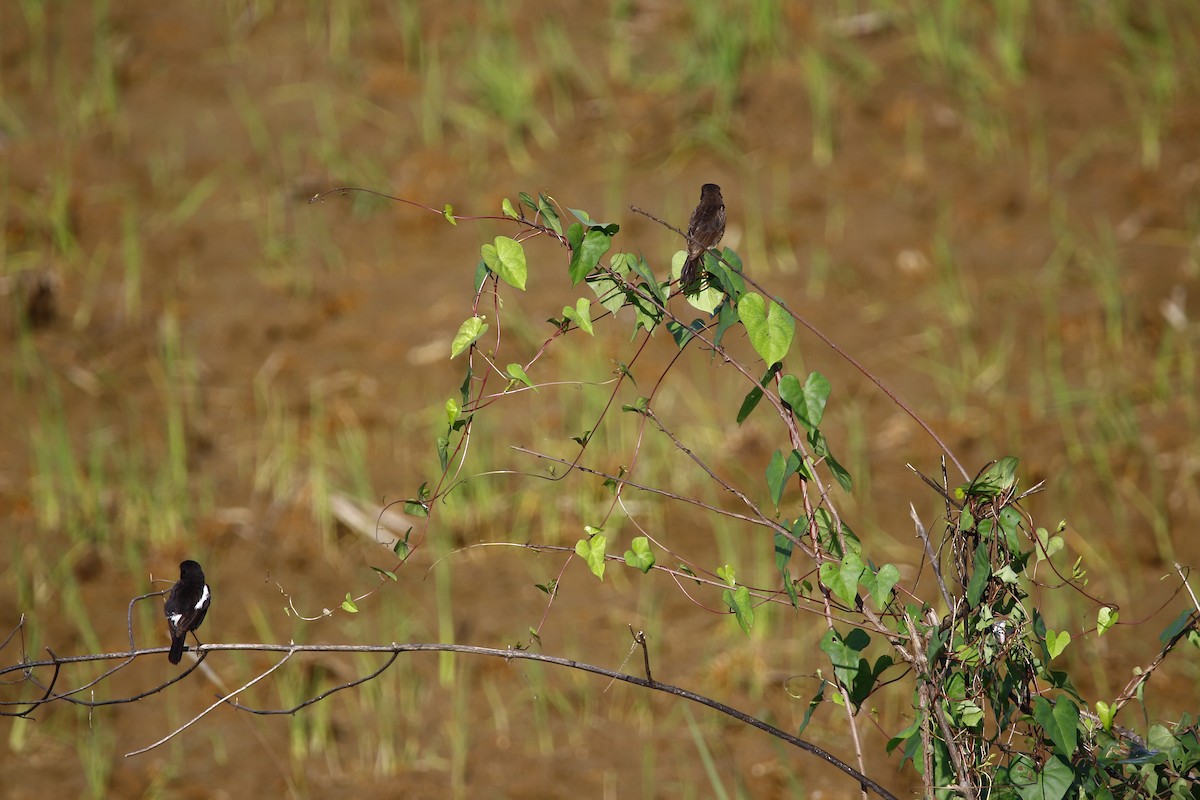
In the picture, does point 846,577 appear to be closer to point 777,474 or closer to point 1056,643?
point 777,474

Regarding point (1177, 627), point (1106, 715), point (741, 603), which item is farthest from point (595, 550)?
point (1177, 627)

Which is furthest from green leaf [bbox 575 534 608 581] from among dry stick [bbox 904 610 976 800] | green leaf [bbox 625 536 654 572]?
dry stick [bbox 904 610 976 800]

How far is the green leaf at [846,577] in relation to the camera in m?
2.10

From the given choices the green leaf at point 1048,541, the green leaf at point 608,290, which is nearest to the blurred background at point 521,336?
the green leaf at point 1048,541

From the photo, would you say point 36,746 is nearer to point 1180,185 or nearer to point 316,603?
point 316,603

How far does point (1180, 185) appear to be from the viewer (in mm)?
6051

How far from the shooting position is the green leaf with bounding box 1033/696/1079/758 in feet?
6.68

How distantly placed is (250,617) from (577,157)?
3.12 m

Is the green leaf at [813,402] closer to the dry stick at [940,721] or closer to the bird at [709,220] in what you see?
the dry stick at [940,721]

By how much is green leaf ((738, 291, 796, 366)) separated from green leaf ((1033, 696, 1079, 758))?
28.8 inches

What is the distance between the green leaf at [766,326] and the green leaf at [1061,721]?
2.40 ft

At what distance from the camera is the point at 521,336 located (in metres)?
5.61

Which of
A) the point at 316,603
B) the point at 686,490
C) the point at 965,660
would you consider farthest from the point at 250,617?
the point at 965,660

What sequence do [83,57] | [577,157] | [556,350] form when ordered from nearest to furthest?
[556,350]
[577,157]
[83,57]
